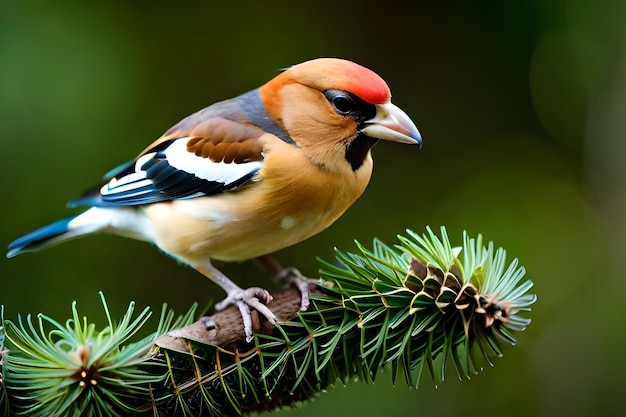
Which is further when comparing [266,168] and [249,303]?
[266,168]

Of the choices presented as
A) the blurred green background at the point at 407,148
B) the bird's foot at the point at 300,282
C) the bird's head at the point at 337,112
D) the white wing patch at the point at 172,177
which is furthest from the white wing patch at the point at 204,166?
the blurred green background at the point at 407,148

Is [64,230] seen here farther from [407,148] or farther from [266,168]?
[407,148]

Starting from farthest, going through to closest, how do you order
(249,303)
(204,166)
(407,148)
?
(407,148) → (204,166) → (249,303)

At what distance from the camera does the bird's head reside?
6.64 feet

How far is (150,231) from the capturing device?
2422 millimetres

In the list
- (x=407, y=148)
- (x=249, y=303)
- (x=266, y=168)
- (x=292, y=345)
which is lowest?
(x=292, y=345)

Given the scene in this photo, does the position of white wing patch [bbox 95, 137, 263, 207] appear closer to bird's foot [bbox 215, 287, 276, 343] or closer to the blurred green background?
bird's foot [bbox 215, 287, 276, 343]

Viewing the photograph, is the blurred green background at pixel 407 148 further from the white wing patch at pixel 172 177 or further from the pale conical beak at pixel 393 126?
the pale conical beak at pixel 393 126

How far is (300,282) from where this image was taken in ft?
6.35

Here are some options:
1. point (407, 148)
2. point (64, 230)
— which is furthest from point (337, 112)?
point (407, 148)

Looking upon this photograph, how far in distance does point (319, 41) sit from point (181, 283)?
1.46 meters

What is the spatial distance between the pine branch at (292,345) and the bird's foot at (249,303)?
22 millimetres

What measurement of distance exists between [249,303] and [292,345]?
0.21 meters

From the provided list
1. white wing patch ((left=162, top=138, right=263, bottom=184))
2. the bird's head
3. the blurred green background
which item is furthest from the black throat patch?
the blurred green background
